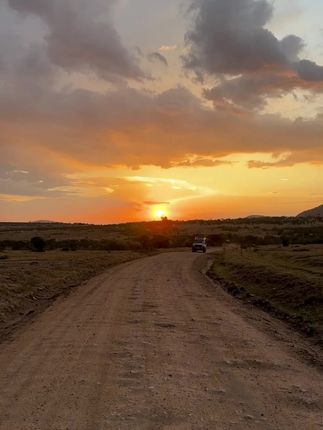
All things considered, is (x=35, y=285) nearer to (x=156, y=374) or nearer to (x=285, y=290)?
(x=285, y=290)

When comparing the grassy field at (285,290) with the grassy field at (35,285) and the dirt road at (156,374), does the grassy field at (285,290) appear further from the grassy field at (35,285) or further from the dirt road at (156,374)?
the grassy field at (35,285)

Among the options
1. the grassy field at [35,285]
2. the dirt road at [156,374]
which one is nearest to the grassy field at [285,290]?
the dirt road at [156,374]

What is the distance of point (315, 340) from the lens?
507 inches

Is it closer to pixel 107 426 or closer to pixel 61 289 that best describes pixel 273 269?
pixel 61 289

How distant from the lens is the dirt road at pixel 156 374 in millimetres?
7020

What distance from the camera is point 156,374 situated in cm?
916

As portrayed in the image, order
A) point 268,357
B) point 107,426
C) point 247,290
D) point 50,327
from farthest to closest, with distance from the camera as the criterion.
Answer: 1. point 247,290
2. point 50,327
3. point 268,357
4. point 107,426

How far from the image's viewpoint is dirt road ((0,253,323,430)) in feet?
23.0

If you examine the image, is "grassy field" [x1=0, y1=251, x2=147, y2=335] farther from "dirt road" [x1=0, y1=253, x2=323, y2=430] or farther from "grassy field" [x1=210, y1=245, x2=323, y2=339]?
"grassy field" [x1=210, y1=245, x2=323, y2=339]

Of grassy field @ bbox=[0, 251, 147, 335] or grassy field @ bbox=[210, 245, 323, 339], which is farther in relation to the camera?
grassy field @ bbox=[0, 251, 147, 335]

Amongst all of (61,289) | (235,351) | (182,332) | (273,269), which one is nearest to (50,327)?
(182,332)

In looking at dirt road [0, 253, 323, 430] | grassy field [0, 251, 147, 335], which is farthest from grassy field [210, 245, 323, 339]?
grassy field [0, 251, 147, 335]

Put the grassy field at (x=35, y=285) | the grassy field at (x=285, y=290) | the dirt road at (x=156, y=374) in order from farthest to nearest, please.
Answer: the grassy field at (x=35, y=285) < the grassy field at (x=285, y=290) < the dirt road at (x=156, y=374)

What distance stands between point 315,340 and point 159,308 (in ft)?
19.9
